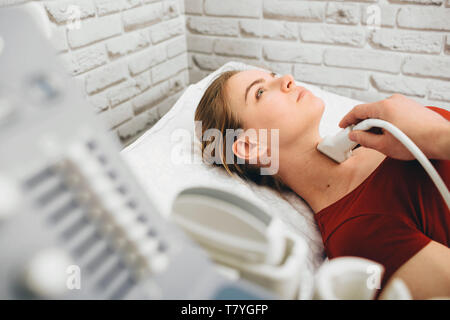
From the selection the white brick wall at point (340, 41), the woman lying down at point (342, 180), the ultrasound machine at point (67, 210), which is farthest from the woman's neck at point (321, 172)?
the ultrasound machine at point (67, 210)

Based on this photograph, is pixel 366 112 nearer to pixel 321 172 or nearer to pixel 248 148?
pixel 321 172

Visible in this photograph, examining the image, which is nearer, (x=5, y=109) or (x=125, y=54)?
(x=5, y=109)

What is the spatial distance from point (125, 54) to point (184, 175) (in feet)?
2.10

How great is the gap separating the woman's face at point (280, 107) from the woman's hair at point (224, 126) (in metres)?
0.04

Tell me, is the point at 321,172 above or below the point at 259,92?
below

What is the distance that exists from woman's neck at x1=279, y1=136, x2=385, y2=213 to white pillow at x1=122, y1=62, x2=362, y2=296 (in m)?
0.06

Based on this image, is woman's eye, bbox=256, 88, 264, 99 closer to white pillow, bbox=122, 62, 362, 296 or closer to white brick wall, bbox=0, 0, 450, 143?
white pillow, bbox=122, 62, 362, 296

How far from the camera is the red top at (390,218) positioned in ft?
2.64

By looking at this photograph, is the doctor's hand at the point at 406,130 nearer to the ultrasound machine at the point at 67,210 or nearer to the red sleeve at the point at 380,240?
the red sleeve at the point at 380,240

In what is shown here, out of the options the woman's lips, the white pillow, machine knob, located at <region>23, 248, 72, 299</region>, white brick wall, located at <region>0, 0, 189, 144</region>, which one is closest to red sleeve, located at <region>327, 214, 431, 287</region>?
the white pillow

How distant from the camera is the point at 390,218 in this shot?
2.79ft

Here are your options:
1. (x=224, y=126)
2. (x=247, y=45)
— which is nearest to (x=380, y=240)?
(x=224, y=126)

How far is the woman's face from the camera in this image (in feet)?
3.36

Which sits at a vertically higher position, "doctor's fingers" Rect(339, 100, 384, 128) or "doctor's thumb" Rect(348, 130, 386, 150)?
"doctor's fingers" Rect(339, 100, 384, 128)
